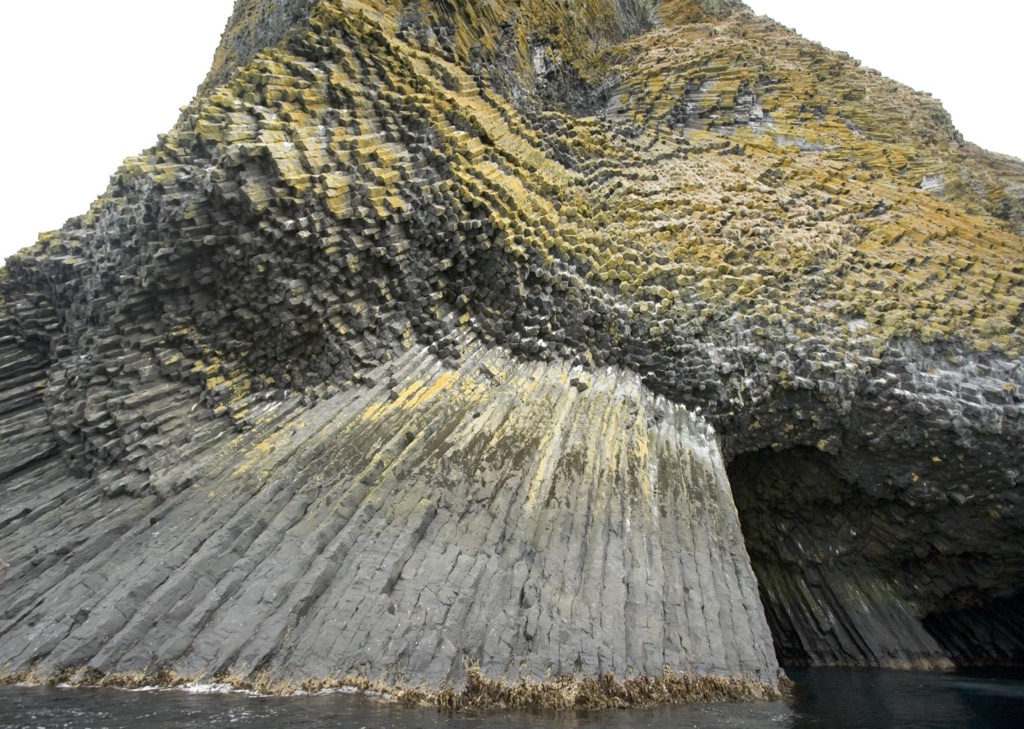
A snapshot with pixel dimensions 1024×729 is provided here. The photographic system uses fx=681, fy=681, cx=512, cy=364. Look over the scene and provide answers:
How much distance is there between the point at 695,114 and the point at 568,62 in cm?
361

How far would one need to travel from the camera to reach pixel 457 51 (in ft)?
46.7

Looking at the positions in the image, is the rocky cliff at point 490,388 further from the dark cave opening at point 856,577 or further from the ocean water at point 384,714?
the ocean water at point 384,714

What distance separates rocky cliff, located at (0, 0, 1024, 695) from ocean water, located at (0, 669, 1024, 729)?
0.56 meters

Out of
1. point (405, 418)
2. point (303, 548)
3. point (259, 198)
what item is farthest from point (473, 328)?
point (303, 548)

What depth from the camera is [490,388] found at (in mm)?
11406

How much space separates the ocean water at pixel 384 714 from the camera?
583 cm

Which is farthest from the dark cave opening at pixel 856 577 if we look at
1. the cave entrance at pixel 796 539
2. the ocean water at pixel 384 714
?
the ocean water at pixel 384 714

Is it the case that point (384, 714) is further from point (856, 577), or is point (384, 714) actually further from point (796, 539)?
point (856, 577)

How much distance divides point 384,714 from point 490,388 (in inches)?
231

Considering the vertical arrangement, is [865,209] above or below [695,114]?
below

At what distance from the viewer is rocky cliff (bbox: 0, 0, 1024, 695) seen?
8375 mm

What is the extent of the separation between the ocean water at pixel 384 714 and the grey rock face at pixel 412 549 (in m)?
0.56

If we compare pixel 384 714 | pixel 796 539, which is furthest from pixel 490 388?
pixel 796 539

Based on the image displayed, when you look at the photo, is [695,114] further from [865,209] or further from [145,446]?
[145,446]
